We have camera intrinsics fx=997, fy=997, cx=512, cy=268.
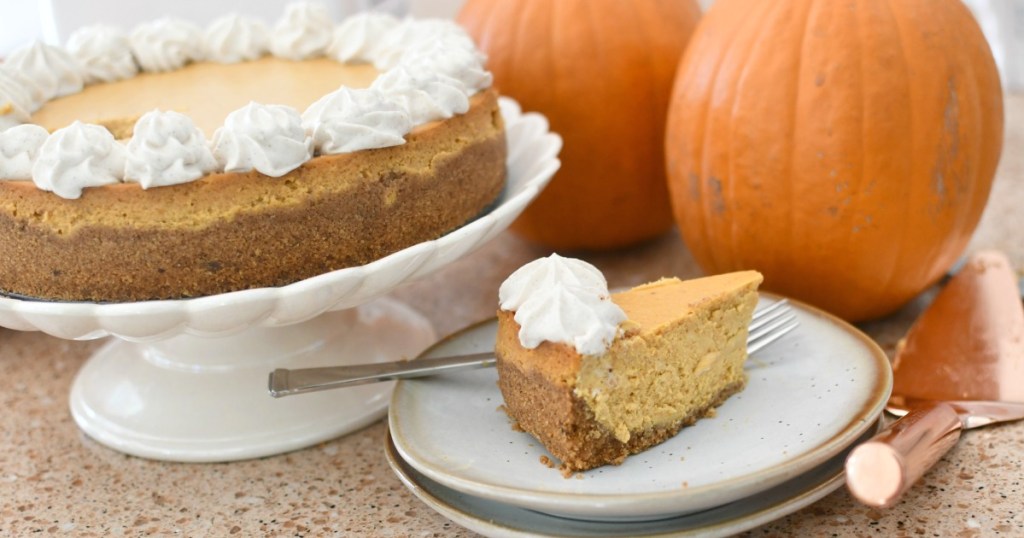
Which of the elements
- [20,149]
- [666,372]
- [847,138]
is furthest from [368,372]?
[847,138]

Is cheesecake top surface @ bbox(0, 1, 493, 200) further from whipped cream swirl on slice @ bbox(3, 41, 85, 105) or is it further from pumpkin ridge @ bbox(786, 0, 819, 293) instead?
pumpkin ridge @ bbox(786, 0, 819, 293)

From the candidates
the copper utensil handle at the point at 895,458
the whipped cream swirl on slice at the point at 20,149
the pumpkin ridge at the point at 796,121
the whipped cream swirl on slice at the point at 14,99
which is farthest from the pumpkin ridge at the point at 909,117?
the whipped cream swirl on slice at the point at 14,99

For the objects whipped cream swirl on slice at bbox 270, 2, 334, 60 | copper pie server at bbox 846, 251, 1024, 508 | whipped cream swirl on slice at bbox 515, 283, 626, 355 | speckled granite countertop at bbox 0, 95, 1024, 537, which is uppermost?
whipped cream swirl on slice at bbox 270, 2, 334, 60

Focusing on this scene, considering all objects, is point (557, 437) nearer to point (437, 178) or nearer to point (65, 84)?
point (437, 178)

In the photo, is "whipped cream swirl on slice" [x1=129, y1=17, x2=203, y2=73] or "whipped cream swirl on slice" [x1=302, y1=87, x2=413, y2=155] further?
"whipped cream swirl on slice" [x1=129, y1=17, x2=203, y2=73]

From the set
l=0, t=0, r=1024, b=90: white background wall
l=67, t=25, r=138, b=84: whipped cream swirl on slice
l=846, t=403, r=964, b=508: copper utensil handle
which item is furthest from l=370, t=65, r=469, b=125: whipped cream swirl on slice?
l=0, t=0, r=1024, b=90: white background wall

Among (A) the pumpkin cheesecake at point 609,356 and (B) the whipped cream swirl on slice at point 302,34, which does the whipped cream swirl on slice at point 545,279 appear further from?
(B) the whipped cream swirl on slice at point 302,34
